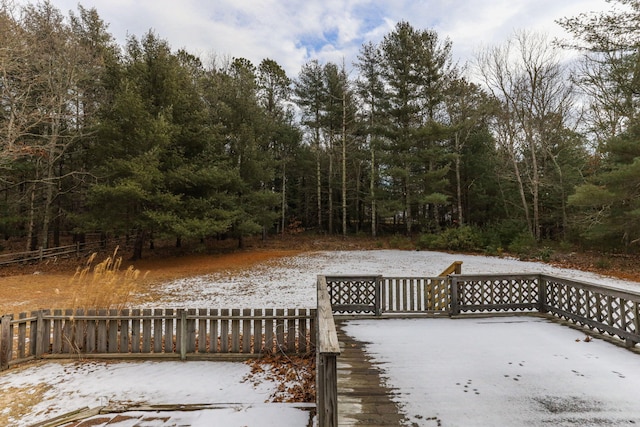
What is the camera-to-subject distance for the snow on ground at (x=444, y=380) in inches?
116

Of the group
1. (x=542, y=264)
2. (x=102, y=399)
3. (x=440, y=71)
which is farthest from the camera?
(x=440, y=71)

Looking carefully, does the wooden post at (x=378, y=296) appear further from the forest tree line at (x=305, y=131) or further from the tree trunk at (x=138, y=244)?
the tree trunk at (x=138, y=244)

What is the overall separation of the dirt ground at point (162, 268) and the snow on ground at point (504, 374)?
518cm

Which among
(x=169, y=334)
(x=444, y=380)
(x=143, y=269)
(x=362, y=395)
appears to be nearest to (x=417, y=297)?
(x=444, y=380)

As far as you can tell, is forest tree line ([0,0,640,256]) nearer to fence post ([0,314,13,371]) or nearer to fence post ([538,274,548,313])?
fence post ([538,274,548,313])

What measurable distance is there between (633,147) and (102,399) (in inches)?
629

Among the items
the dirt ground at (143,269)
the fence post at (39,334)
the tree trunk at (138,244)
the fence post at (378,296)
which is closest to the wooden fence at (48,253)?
the dirt ground at (143,269)

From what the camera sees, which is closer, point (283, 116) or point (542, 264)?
point (542, 264)

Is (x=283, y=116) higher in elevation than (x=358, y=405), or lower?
higher

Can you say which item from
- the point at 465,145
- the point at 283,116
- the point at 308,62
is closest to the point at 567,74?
the point at 465,145

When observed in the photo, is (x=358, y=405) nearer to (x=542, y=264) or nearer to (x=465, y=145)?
(x=542, y=264)

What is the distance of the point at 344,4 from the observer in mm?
11984

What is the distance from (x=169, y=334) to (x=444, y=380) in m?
4.21

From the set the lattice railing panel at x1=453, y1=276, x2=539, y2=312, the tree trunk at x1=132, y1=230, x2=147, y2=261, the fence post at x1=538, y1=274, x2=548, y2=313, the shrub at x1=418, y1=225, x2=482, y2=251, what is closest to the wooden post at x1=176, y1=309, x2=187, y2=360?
the lattice railing panel at x1=453, y1=276, x2=539, y2=312
